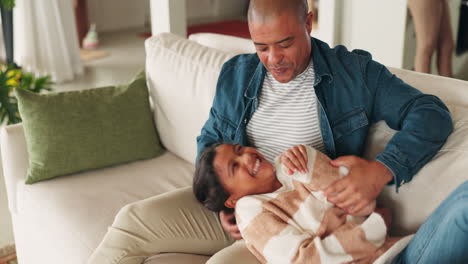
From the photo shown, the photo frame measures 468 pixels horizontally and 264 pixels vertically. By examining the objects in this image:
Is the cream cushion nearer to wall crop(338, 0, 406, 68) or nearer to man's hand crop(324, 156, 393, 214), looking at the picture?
man's hand crop(324, 156, 393, 214)

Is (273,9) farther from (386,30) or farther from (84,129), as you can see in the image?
(386,30)

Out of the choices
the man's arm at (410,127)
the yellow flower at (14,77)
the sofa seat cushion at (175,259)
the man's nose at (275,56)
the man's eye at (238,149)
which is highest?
the man's nose at (275,56)

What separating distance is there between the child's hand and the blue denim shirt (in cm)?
18

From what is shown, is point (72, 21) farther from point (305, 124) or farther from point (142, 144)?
point (305, 124)

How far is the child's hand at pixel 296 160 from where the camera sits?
1401mm

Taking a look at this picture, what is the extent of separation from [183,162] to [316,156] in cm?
87

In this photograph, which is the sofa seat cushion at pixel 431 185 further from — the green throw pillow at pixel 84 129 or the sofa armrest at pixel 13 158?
the sofa armrest at pixel 13 158

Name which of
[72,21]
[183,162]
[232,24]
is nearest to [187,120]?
[183,162]

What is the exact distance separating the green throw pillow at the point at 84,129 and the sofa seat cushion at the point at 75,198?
0.06 metres

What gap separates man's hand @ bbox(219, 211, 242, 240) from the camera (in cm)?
155

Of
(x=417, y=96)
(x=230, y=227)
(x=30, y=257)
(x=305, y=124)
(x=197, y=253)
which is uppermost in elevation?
(x=417, y=96)

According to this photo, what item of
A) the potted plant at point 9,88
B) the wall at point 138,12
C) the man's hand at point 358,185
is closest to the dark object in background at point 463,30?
the man's hand at point 358,185

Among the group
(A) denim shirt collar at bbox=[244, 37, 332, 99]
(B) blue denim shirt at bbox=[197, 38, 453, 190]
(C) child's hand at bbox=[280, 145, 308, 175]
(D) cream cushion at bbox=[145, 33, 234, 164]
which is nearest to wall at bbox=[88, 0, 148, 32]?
(D) cream cushion at bbox=[145, 33, 234, 164]

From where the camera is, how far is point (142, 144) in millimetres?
2180
